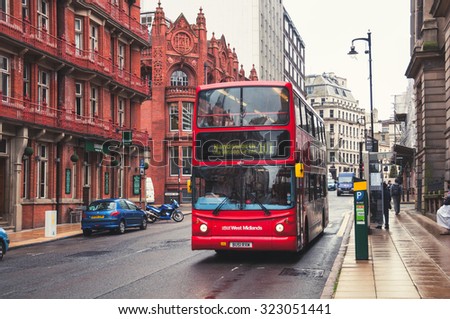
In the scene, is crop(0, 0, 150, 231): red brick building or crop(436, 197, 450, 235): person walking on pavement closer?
crop(436, 197, 450, 235): person walking on pavement

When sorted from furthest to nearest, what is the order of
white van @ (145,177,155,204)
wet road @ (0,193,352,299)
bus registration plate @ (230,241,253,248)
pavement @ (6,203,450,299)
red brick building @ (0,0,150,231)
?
white van @ (145,177,155,204), red brick building @ (0,0,150,231), bus registration plate @ (230,241,253,248), wet road @ (0,193,352,299), pavement @ (6,203,450,299)

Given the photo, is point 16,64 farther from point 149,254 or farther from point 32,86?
point 149,254

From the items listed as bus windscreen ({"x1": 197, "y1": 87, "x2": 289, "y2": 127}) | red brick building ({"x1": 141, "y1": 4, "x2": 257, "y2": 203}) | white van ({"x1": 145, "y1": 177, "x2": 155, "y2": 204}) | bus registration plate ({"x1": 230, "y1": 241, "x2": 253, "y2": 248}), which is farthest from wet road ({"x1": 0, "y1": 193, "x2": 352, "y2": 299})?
red brick building ({"x1": 141, "y1": 4, "x2": 257, "y2": 203})

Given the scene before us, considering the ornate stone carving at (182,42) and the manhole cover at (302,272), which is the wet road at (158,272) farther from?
the ornate stone carving at (182,42)

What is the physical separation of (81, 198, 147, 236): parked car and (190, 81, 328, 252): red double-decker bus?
11.3 metres

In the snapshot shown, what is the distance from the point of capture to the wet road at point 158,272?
11.1m

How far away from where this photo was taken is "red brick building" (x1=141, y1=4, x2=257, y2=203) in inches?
2395

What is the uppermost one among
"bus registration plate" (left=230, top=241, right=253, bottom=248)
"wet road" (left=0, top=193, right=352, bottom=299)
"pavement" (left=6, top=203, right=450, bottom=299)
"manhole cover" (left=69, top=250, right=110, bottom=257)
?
"bus registration plate" (left=230, top=241, right=253, bottom=248)

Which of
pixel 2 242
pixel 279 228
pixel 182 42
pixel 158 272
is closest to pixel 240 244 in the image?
pixel 279 228

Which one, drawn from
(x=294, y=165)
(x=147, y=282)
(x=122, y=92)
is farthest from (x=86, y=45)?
(x=147, y=282)

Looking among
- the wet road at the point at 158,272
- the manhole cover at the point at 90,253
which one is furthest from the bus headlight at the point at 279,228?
the manhole cover at the point at 90,253

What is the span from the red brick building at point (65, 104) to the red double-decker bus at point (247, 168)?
14170 mm

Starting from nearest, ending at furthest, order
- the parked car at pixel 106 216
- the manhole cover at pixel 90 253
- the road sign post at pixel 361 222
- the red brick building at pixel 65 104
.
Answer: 1. the road sign post at pixel 361 222
2. the manhole cover at pixel 90 253
3. the parked car at pixel 106 216
4. the red brick building at pixel 65 104

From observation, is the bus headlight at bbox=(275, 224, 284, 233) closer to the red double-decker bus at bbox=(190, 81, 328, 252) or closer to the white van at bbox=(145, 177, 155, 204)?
the red double-decker bus at bbox=(190, 81, 328, 252)
